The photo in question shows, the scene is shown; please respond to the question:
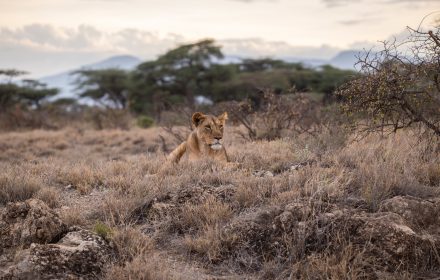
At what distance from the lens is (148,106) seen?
35.0 m

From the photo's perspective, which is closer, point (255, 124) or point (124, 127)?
point (255, 124)

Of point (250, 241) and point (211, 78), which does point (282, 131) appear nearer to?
point (250, 241)

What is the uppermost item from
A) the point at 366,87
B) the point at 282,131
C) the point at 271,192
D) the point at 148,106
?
the point at 366,87

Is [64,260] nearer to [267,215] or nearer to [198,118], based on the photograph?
[267,215]

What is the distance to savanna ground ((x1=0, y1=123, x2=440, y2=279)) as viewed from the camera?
3996mm

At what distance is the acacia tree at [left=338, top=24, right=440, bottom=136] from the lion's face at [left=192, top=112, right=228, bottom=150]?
5.96ft

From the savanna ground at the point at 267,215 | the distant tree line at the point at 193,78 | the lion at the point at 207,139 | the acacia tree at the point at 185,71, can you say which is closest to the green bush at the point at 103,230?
the savanna ground at the point at 267,215

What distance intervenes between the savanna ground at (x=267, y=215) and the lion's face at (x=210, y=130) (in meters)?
0.58

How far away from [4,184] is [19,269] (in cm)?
244

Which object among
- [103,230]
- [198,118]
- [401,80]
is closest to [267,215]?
[103,230]

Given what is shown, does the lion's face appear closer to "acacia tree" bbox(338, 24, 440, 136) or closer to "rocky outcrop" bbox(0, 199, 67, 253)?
"acacia tree" bbox(338, 24, 440, 136)

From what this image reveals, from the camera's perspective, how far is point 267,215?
460 cm

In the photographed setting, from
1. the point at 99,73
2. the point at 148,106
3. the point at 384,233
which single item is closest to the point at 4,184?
the point at 384,233

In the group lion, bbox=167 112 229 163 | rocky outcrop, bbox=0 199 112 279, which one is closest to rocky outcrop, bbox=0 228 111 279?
rocky outcrop, bbox=0 199 112 279
